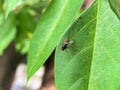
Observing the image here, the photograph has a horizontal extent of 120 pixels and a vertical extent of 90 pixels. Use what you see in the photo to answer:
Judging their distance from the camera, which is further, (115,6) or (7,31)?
(7,31)

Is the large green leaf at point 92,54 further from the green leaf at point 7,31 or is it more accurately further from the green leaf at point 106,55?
the green leaf at point 7,31

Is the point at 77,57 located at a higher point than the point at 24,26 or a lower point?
higher

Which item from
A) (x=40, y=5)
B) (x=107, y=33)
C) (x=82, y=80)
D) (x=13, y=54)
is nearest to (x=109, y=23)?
(x=107, y=33)

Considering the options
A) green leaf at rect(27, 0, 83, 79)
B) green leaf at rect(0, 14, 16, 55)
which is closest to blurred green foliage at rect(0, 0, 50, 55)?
green leaf at rect(0, 14, 16, 55)

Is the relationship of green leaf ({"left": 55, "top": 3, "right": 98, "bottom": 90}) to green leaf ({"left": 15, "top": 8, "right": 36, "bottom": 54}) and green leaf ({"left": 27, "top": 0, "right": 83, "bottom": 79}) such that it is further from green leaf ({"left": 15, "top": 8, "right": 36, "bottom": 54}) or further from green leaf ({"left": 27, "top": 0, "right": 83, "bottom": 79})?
green leaf ({"left": 15, "top": 8, "right": 36, "bottom": 54})

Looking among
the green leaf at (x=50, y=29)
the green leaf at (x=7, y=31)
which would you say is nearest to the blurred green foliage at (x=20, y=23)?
the green leaf at (x=7, y=31)

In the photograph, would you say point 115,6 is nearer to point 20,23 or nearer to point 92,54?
point 92,54

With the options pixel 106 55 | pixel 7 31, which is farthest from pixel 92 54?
pixel 7 31
